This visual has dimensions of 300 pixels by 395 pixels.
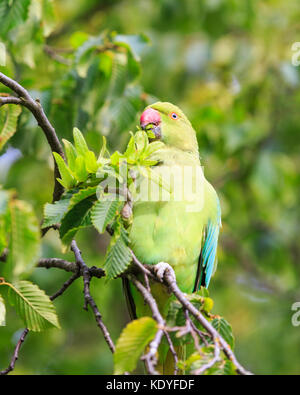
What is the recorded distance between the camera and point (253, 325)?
297 inches

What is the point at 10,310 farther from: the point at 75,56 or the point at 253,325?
the point at 75,56

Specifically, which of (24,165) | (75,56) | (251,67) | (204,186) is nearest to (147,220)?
(204,186)

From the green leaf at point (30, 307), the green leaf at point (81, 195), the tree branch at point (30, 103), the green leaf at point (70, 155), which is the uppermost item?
the tree branch at point (30, 103)

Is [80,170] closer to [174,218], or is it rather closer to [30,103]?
[30,103]

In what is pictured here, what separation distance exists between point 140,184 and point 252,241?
425cm

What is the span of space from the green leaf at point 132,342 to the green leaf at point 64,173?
0.63 meters

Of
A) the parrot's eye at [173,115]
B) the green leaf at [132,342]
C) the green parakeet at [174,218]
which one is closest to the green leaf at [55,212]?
the green leaf at [132,342]

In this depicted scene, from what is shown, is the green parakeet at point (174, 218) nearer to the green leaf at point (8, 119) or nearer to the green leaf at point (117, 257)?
the green leaf at point (117, 257)

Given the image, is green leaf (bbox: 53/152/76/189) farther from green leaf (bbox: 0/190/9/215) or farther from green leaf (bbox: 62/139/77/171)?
green leaf (bbox: 0/190/9/215)

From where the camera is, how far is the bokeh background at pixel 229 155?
5512 millimetres

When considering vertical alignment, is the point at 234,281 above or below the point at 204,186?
below

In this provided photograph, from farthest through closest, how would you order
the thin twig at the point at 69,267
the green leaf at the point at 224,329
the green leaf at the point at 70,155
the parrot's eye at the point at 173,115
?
the parrot's eye at the point at 173,115, the thin twig at the point at 69,267, the green leaf at the point at 70,155, the green leaf at the point at 224,329

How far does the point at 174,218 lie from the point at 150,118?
75cm

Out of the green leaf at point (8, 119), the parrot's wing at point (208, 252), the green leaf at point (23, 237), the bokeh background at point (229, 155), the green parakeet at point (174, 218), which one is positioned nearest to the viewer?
the green leaf at point (23, 237)
